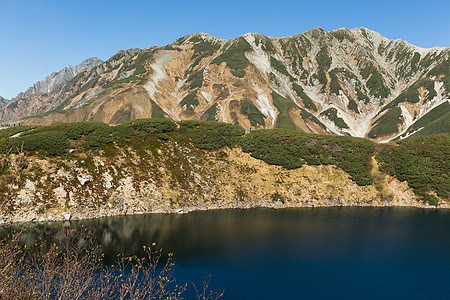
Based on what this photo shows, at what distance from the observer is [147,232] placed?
40.9m

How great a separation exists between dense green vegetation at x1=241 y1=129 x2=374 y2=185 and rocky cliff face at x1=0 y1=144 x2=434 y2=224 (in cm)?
186

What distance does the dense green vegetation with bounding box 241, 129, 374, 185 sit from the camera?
68500mm

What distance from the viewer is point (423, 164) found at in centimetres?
6794

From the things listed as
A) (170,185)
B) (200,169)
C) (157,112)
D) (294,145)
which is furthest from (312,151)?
(157,112)

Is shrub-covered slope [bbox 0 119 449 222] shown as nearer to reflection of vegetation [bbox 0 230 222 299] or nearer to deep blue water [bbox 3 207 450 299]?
deep blue water [bbox 3 207 450 299]

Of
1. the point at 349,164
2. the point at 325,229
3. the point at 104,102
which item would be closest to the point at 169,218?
the point at 325,229

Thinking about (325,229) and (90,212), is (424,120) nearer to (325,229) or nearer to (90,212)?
(325,229)

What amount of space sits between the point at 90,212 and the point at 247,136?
4081 cm

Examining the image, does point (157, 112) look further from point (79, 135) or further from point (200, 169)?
point (200, 169)

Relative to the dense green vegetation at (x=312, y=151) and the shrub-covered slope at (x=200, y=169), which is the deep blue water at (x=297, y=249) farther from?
the dense green vegetation at (x=312, y=151)

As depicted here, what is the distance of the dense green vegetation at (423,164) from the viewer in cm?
6512

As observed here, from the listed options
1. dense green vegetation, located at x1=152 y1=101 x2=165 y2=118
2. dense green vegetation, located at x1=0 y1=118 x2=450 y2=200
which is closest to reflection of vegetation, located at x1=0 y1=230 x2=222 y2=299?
dense green vegetation, located at x1=0 y1=118 x2=450 y2=200

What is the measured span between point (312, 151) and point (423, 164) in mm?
24935

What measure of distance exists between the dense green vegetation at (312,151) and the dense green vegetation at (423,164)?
489cm
